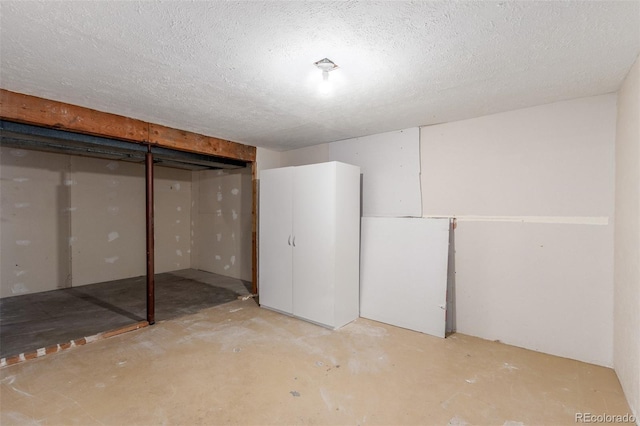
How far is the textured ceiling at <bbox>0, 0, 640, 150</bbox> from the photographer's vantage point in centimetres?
143

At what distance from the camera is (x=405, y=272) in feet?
10.8

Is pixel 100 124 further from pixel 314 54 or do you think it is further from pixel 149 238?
pixel 314 54

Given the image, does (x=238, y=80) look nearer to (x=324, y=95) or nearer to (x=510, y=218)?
(x=324, y=95)

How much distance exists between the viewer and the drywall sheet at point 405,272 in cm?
305

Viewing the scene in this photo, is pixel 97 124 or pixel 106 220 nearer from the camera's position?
pixel 97 124

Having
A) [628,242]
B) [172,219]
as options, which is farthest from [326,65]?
[172,219]

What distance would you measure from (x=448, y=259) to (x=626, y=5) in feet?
7.28

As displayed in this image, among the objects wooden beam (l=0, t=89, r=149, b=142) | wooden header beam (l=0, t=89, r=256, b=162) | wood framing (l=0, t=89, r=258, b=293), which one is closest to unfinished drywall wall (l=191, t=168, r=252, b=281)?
wood framing (l=0, t=89, r=258, b=293)

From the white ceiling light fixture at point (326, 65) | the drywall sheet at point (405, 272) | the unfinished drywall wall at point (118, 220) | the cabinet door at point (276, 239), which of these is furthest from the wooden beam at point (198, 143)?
the unfinished drywall wall at point (118, 220)

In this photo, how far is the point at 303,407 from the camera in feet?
6.32

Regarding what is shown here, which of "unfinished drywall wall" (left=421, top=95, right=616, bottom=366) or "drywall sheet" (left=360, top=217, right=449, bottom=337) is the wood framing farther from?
"unfinished drywall wall" (left=421, top=95, right=616, bottom=366)

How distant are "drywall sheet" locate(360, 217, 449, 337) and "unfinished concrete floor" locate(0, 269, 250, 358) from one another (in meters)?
2.17

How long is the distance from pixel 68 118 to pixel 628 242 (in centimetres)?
454

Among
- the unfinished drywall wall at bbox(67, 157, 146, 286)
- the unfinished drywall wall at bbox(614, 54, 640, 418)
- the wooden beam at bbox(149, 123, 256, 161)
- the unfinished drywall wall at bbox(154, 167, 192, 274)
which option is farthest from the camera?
the unfinished drywall wall at bbox(154, 167, 192, 274)
